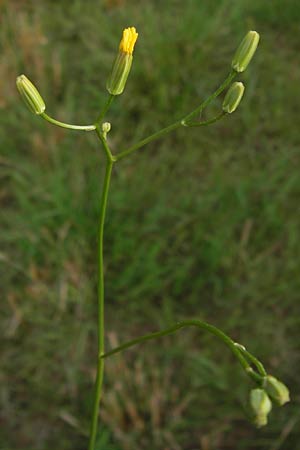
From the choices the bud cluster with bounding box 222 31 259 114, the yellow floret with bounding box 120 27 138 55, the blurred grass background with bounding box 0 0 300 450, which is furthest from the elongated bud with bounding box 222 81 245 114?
the blurred grass background with bounding box 0 0 300 450

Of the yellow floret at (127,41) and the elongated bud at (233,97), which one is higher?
the yellow floret at (127,41)

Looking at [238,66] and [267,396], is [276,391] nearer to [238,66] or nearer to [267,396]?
[267,396]

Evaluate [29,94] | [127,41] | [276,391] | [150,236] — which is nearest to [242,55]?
[127,41]

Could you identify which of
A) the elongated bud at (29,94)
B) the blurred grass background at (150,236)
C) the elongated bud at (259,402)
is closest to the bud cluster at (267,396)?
the elongated bud at (259,402)

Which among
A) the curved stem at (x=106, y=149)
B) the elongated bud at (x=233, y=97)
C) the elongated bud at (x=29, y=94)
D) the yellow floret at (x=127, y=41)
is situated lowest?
the curved stem at (x=106, y=149)

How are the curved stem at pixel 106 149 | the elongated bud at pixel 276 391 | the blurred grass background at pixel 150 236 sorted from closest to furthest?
1. the elongated bud at pixel 276 391
2. the curved stem at pixel 106 149
3. the blurred grass background at pixel 150 236

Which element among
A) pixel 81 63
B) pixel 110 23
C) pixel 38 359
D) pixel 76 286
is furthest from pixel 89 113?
pixel 38 359

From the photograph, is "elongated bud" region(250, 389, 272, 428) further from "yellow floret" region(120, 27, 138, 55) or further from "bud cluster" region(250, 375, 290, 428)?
"yellow floret" region(120, 27, 138, 55)

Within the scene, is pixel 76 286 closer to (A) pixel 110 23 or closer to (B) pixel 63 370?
(B) pixel 63 370

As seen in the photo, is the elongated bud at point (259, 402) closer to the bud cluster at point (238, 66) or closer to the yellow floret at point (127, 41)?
the bud cluster at point (238, 66)
